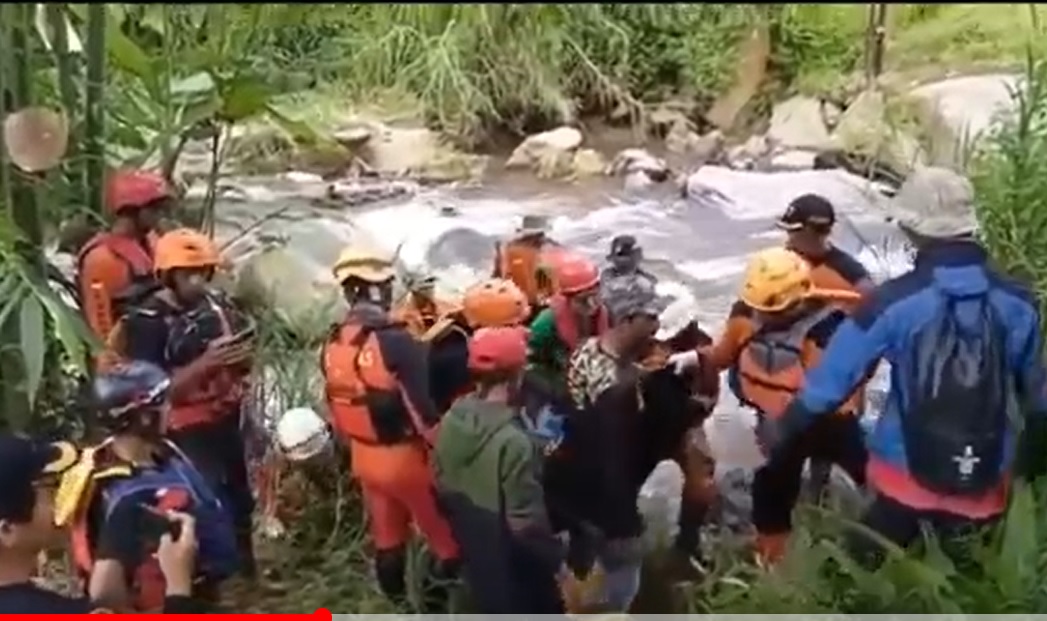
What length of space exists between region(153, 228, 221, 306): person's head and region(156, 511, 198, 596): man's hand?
354 mm

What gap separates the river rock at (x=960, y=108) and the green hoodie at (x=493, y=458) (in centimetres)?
77

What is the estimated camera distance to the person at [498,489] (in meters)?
2.06

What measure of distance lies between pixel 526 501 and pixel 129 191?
63cm

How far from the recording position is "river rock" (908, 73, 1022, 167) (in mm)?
2467

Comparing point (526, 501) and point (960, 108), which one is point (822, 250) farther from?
point (526, 501)

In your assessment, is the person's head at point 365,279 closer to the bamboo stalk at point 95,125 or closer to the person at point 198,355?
the person at point 198,355

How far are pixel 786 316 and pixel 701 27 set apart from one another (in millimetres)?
366

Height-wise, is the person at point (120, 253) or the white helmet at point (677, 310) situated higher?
the person at point (120, 253)

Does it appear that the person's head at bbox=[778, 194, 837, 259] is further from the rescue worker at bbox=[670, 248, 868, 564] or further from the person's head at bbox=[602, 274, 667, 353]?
the person's head at bbox=[602, 274, 667, 353]

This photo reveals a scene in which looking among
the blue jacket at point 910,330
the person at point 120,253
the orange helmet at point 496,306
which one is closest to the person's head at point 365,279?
the orange helmet at point 496,306

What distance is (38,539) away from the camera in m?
1.88

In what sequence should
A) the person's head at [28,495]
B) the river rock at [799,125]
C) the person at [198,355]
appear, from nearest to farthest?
the person's head at [28,495] < the person at [198,355] < the river rock at [799,125]

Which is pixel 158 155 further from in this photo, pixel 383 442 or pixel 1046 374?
pixel 1046 374

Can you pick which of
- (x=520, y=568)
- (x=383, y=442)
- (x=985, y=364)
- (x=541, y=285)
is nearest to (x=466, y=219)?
(x=541, y=285)
